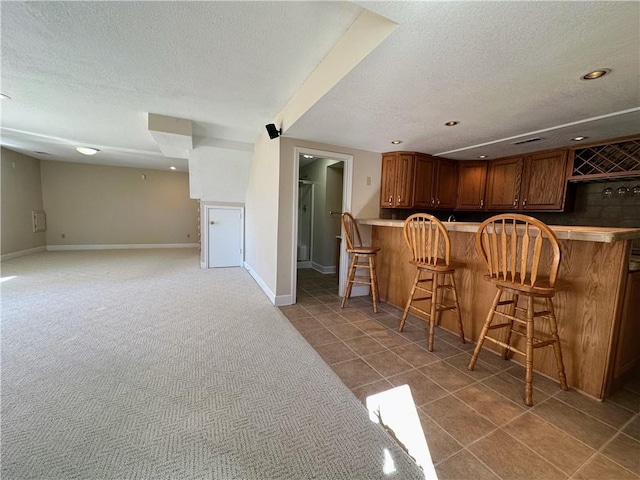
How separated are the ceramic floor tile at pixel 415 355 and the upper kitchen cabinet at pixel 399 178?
2.07 m

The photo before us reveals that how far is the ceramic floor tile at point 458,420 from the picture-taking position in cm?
130

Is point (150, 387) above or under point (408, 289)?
under

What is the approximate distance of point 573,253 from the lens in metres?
1.72

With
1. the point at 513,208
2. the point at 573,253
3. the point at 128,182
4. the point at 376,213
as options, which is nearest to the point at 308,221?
the point at 376,213

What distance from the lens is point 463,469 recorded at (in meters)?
1.12

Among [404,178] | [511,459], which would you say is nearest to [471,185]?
[404,178]

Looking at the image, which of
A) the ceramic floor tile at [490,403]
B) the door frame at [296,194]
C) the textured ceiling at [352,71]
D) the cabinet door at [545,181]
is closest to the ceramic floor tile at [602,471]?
the ceramic floor tile at [490,403]

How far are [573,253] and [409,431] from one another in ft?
5.33

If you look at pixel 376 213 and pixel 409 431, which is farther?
pixel 376 213

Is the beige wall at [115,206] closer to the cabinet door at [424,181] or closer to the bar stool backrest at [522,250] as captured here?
the cabinet door at [424,181]

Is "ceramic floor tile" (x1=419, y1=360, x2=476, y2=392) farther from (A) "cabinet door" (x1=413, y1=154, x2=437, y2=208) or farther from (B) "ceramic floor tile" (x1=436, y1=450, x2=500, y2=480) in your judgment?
(A) "cabinet door" (x1=413, y1=154, x2=437, y2=208)

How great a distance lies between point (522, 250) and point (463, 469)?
126 centimetres

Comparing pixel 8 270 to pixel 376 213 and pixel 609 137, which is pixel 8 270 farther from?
pixel 609 137

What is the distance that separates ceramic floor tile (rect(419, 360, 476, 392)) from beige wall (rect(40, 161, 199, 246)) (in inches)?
299
